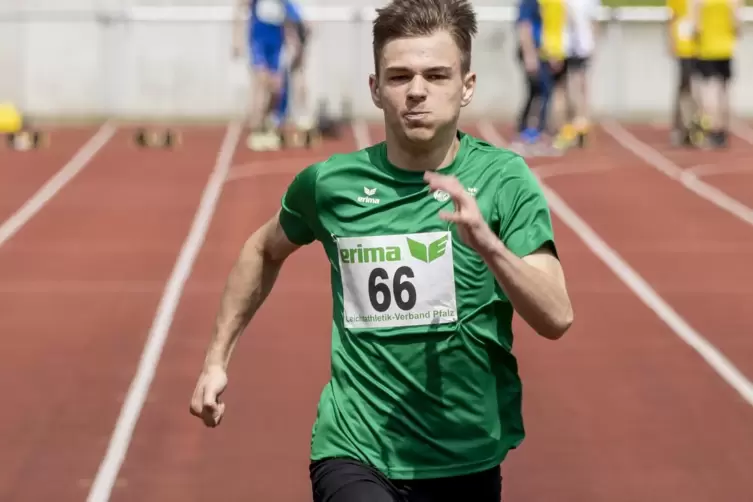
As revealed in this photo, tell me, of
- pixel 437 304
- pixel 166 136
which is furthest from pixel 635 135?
pixel 437 304

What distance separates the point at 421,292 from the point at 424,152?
0.34 metres

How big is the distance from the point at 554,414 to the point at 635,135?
42.4 ft

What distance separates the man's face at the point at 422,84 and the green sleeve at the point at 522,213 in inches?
7.9

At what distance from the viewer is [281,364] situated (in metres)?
8.91

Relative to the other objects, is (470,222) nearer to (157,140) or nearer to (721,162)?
(721,162)

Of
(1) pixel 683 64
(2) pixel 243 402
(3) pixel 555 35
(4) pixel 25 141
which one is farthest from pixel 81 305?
(1) pixel 683 64

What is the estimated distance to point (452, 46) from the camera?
12.8 ft

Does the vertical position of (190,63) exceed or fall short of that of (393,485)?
it falls short

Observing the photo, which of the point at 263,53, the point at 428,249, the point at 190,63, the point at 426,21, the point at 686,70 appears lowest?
the point at 190,63

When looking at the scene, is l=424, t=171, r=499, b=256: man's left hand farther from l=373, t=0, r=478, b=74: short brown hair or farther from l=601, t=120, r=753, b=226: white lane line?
l=601, t=120, r=753, b=226: white lane line

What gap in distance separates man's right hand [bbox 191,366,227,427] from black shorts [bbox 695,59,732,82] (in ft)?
46.6

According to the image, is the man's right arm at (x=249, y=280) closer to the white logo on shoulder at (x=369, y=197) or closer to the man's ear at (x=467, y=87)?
the white logo on shoulder at (x=369, y=197)

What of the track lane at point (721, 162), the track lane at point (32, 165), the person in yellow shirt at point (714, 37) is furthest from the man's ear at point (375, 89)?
the person in yellow shirt at point (714, 37)

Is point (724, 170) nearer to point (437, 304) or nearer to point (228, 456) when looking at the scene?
point (228, 456)
